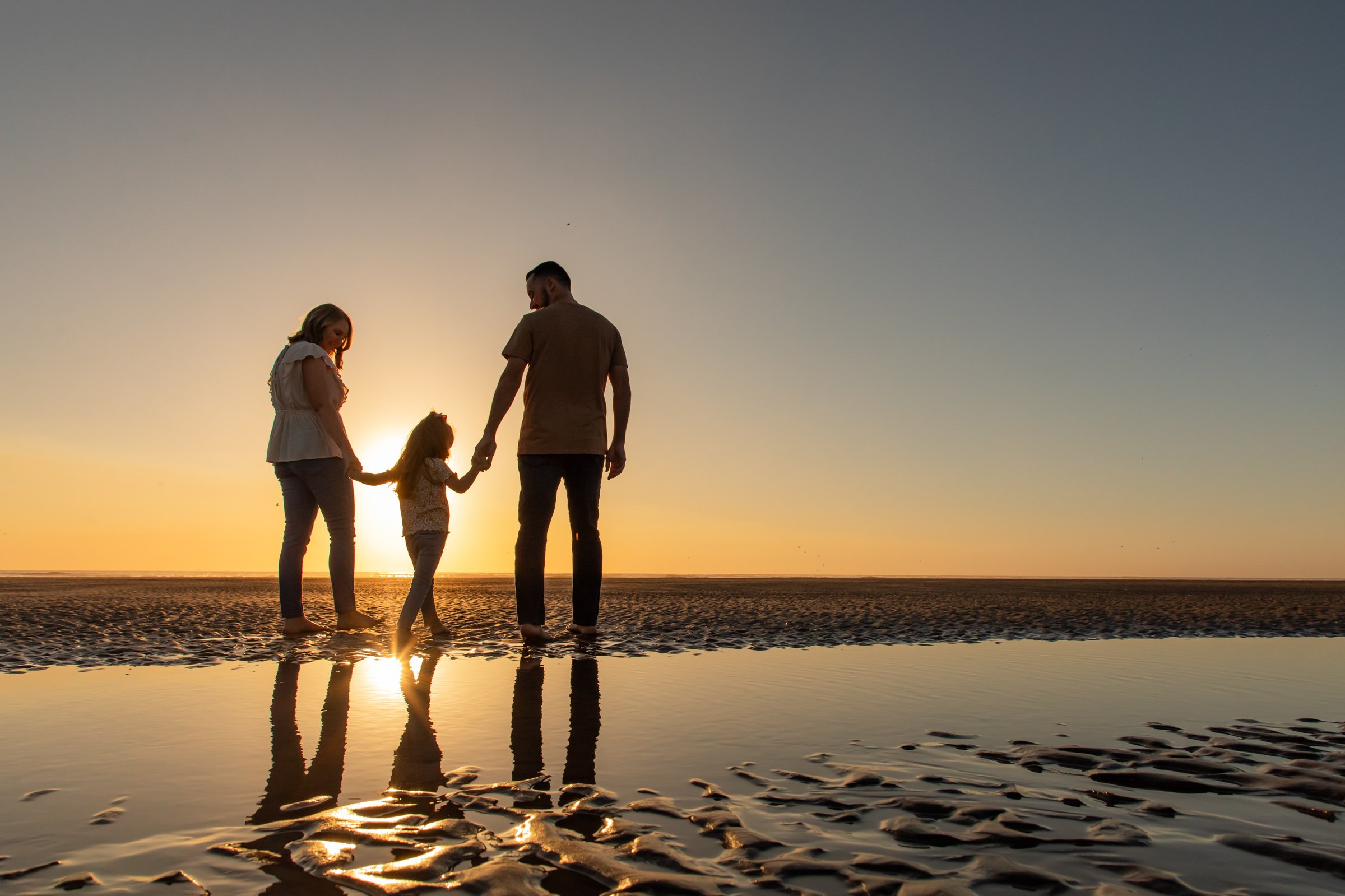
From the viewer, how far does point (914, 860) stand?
4.61 feet

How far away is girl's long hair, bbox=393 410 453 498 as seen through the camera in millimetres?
5684

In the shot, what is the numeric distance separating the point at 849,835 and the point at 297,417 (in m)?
4.83

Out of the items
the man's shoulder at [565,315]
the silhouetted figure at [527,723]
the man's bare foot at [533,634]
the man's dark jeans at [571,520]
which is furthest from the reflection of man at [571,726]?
the man's shoulder at [565,315]

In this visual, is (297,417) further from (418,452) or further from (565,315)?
(565,315)

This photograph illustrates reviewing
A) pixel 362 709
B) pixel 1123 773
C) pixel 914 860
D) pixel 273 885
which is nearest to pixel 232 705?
pixel 362 709

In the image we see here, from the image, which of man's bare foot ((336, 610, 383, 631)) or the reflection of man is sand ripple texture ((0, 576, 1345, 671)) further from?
the reflection of man

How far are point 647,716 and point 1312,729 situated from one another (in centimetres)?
208

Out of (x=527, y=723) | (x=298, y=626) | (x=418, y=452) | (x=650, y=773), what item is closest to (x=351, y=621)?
(x=298, y=626)

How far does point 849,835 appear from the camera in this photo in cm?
155

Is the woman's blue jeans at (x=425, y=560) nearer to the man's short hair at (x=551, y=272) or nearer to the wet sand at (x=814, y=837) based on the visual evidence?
the man's short hair at (x=551, y=272)

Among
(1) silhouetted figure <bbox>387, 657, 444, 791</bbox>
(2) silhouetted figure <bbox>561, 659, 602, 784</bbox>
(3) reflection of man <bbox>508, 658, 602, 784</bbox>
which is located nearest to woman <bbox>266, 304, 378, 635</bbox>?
(3) reflection of man <bbox>508, 658, 602, 784</bbox>

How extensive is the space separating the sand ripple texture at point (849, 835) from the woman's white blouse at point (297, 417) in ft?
13.0

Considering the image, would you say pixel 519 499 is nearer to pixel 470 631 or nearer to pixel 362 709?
pixel 470 631

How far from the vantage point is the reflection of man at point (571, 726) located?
6.76ft
